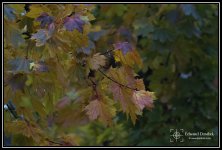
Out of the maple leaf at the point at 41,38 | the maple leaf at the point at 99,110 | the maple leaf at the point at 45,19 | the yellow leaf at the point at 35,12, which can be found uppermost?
the yellow leaf at the point at 35,12

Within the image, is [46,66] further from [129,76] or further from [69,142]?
[69,142]

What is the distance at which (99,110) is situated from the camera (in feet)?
6.20

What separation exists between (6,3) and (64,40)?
1.75 feet

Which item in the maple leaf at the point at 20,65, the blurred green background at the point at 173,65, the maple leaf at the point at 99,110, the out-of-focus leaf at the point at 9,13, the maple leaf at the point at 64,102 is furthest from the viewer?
the blurred green background at the point at 173,65

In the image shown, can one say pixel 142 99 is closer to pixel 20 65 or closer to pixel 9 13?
pixel 20 65

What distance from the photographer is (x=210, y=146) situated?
13.0ft

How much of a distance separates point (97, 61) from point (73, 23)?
0.55ft

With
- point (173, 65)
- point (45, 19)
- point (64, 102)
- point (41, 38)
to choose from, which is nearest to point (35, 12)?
point (45, 19)

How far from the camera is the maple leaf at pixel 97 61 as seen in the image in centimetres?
185

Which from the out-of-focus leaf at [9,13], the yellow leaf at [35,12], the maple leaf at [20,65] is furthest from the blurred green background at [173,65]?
the maple leaf at [20,65]

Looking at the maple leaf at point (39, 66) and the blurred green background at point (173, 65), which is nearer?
the maple leaf at point (39, 66)

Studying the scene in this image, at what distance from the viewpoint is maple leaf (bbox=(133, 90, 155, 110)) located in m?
1.84

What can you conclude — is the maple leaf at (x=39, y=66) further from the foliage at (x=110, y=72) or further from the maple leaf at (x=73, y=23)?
the maple leaf at (x=73, y=23)

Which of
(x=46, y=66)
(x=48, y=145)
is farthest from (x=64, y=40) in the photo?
(x=48, y=145)
